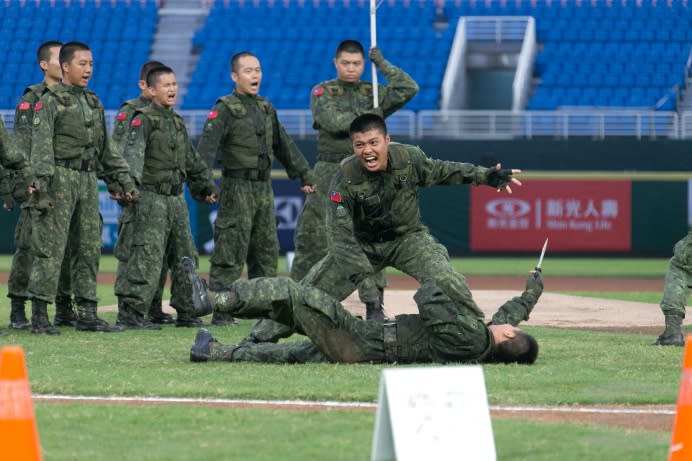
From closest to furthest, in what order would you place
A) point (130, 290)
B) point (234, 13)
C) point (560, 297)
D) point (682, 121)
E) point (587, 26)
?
1. point (130, 290)
2. point (560, 297)
3. point (682, 121)
4. point (587, 26)
5. point (234, 13)

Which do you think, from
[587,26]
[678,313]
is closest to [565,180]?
[587,26]

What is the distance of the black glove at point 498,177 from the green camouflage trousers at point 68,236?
380cm

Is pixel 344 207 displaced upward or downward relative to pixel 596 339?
upward

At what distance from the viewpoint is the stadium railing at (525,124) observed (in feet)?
89.8

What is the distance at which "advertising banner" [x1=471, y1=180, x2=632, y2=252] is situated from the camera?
27.4 metres

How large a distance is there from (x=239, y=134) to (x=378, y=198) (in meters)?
3.89

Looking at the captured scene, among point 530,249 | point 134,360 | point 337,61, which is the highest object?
point 337,61

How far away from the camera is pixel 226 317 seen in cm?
1351

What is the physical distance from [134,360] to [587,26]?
2428 cm

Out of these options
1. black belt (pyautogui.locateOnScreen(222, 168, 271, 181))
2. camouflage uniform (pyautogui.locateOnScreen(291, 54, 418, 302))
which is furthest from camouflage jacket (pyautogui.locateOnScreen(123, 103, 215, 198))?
camouflage uniform (pyautogui.locateOnScreen(291, 54, 418, 302))

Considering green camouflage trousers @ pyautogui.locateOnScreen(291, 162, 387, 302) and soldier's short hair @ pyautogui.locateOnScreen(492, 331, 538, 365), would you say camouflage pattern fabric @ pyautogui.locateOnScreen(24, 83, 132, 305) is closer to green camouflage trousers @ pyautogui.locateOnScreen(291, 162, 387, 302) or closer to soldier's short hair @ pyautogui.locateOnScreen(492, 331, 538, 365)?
green camouflage trousers @ pyautogui.locateOnScreen(291, 162, 387, 302)

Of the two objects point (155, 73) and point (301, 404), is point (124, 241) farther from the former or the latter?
point (301, 404)

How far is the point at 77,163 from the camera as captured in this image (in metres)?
12.1

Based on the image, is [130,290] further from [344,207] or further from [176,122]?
[344,207]
